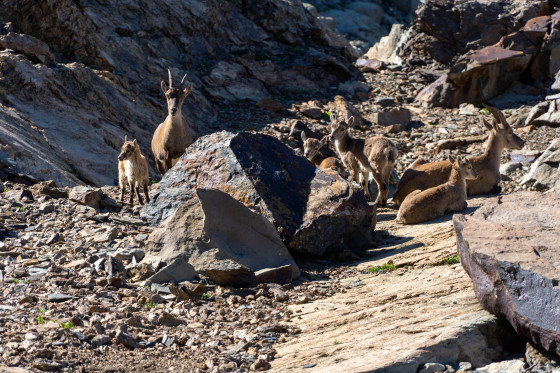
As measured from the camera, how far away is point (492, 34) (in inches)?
867

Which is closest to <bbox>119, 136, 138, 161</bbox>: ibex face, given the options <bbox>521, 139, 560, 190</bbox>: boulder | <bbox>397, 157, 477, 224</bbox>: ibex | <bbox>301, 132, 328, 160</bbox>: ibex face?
<bbox>301, 132, 328, 160</bbox>: ibex face

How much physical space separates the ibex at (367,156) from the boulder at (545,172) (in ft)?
9.12

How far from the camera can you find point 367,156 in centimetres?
1260

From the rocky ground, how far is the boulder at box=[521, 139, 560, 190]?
2.53 meters

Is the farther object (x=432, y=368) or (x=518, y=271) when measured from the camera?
(x=518, y=271)

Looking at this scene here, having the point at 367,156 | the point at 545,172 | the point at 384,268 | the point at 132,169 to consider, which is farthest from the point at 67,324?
the point at 545,172

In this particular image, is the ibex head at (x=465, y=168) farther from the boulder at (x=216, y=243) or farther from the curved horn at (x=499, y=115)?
the boulder at (x=216, y=243)

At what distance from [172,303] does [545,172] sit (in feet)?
27.9

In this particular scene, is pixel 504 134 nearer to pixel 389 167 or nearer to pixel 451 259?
pixel 389 167

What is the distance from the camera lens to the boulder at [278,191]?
906cm

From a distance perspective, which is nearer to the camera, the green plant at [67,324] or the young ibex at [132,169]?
the green plant at [67,324]

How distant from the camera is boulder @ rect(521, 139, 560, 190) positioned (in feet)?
41.6

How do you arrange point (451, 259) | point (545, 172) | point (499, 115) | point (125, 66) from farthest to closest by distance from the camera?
point (125, 66)
point (499, 115)
point (545, 172)
point (451, 259)

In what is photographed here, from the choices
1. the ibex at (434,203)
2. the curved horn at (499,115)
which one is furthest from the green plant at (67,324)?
the curved horn at (499,115)
